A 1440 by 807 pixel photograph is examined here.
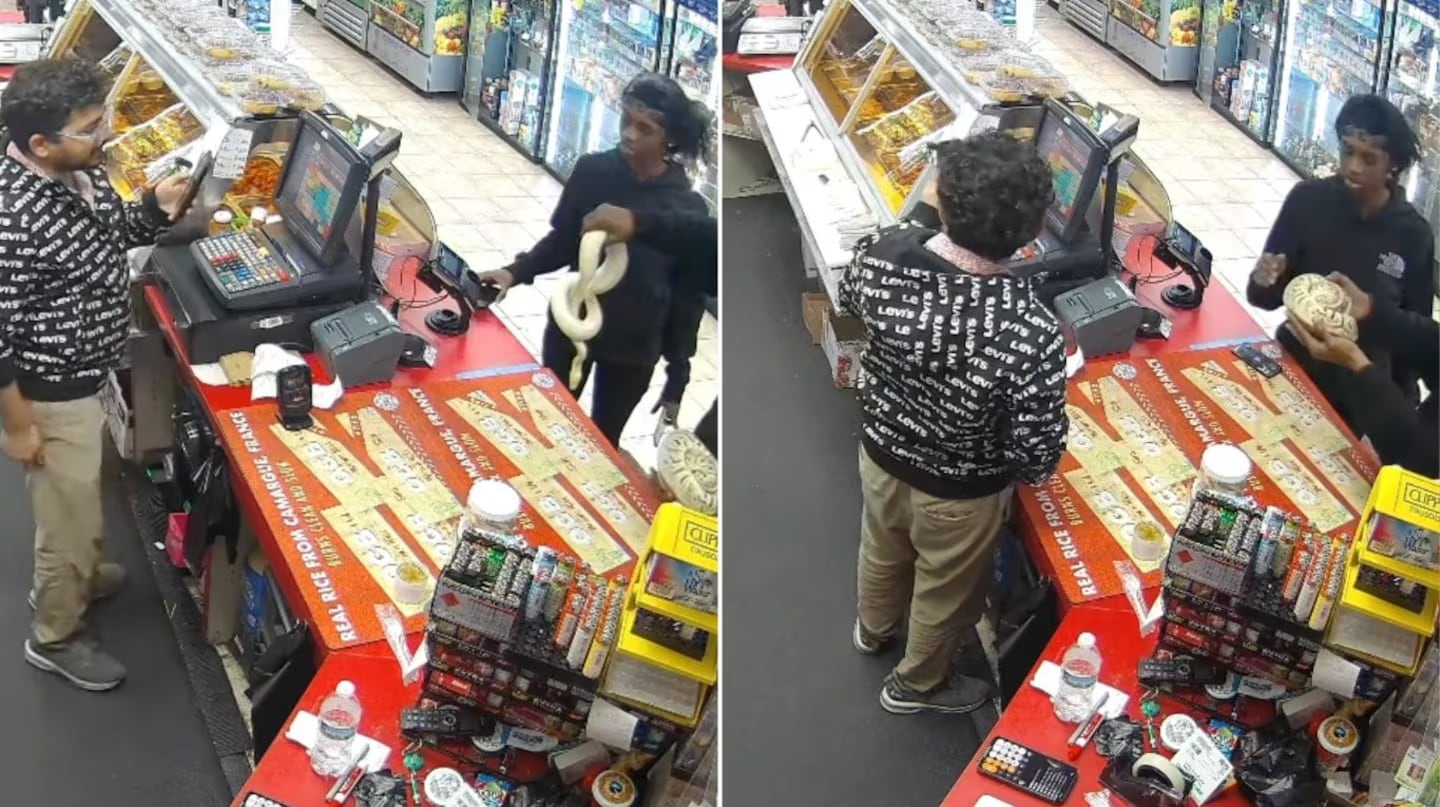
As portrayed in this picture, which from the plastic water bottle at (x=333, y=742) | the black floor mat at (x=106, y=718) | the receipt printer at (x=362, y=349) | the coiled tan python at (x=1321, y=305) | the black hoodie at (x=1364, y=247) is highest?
the black hoodie at (x=1364, y=247)

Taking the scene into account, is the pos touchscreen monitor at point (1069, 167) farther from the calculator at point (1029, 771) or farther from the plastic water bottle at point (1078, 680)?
the calculator at point (1029, 771)

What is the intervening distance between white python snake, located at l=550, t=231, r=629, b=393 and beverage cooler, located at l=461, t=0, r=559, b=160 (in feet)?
0.66

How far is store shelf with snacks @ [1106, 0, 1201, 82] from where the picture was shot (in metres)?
2.30

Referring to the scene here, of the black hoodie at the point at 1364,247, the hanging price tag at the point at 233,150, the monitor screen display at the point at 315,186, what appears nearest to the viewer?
the black hoodie at the point at 1364,247

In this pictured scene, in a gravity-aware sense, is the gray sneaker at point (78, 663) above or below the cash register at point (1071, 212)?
below

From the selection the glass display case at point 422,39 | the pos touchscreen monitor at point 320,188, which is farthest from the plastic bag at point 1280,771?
the pos touchscreen monitor at point 320,188

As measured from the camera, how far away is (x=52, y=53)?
4.62 metres

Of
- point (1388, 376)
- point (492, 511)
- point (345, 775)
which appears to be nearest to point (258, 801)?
point (345, 775)

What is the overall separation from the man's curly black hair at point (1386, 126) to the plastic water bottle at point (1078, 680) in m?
1.07

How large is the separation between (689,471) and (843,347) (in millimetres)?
968

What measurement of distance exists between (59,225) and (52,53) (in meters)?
1.80

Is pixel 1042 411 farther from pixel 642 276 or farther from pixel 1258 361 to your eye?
pixel 642 276

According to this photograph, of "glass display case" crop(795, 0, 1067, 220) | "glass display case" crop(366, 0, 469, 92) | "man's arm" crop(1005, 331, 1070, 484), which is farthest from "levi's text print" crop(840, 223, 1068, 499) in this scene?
"glass display case" crop(366, 0, 469, 92)

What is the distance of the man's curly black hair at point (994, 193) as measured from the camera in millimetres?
2508
